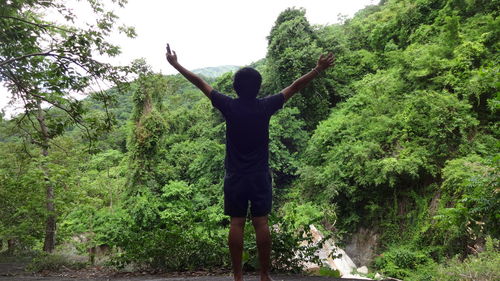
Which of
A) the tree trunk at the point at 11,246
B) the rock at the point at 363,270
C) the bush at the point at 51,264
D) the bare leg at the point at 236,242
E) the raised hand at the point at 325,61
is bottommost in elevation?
the rock at the point at 363,270

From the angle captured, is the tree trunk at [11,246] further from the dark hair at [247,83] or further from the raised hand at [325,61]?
the raised hand at [325,61]

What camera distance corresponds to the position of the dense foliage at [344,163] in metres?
5.20

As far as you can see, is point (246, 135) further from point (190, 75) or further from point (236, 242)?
point (236, 242)

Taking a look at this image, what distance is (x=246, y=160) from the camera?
256cm

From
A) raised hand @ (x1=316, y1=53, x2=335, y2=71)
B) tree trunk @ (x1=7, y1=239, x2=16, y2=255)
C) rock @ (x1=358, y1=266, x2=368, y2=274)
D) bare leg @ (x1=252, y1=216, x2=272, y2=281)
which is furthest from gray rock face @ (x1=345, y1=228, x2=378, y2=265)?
raised hand @ (x1=316, y1=53, x2=335, y2=71)

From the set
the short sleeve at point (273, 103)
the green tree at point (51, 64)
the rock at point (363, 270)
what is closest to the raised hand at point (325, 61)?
the short sleeve at point (273, 103)

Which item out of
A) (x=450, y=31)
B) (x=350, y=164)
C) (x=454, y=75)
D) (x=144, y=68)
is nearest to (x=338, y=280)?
(x=144, y=68)

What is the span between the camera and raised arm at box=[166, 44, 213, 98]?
2.71m

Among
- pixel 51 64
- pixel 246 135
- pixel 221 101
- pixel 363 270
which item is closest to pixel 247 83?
pixel 221 101

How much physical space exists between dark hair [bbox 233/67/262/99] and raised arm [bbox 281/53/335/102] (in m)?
0.28

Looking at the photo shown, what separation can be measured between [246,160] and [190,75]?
2.62 ft

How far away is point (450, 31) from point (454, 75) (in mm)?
1956

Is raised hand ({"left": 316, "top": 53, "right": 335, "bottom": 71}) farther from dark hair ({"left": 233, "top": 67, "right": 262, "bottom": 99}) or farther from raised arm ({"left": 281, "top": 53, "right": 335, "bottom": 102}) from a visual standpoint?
dark hair ({"left": 233, "top": 67, "right": 262, "bottom": 99})

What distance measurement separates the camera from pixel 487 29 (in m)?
12.7
